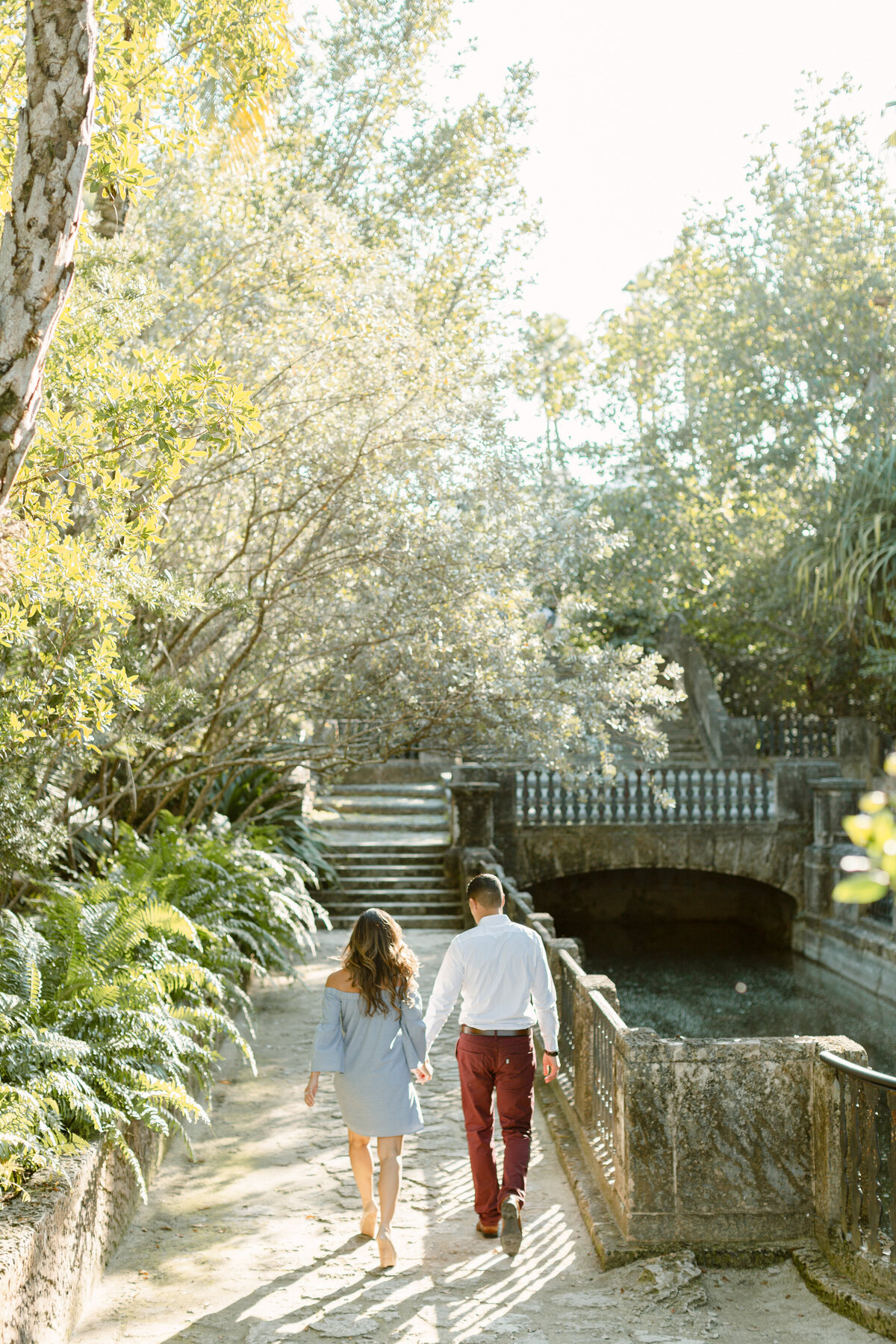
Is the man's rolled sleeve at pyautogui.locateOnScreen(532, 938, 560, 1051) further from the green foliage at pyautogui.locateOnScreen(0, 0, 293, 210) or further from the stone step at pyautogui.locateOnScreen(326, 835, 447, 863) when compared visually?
the stone step at pyautogui.locateOnScreen(326, 835, 447, 863)

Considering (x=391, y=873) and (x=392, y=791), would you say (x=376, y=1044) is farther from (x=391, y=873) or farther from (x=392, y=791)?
(x=392, y=791)

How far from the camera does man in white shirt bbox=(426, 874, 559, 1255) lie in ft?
18.5

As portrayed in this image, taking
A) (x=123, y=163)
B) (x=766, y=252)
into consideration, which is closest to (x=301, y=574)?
(x=123, y=163)

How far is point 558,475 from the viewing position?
776 inches

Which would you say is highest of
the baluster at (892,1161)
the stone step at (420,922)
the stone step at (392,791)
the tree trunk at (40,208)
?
the tree trunk at (40,208)

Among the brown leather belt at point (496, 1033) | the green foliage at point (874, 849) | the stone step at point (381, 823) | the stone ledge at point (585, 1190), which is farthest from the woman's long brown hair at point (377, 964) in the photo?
the stone step at point (381, 823)

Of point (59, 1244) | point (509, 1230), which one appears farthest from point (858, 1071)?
point (59, 1244)

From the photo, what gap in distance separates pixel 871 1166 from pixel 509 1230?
1698 millimetres

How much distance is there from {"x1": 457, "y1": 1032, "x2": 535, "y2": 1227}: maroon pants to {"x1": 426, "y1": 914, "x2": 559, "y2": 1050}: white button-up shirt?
0.38ft

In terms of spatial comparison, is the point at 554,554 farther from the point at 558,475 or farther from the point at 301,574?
the point at 558,475

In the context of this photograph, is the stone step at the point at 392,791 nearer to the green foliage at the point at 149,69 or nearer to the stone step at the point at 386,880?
the stone step at the point at 386,880

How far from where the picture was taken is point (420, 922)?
14.7m

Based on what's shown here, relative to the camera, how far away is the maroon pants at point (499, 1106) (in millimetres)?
5676

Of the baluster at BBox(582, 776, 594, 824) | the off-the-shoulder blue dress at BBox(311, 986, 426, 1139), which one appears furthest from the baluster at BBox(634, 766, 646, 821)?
the off-the-shoulder blue dress at BBox(311, 986, 426, 1139)
